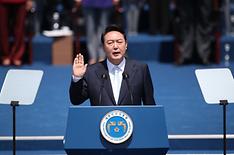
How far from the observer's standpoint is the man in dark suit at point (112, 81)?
475cm

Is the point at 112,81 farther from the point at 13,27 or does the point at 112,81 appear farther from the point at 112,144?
the point at 13,27

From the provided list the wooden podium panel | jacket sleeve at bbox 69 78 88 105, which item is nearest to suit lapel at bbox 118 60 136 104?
jacket sleeve at bbox 69 78 88 105

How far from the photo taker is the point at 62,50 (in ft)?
30.7

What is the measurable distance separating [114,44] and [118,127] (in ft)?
1.95

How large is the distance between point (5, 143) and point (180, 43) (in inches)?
140

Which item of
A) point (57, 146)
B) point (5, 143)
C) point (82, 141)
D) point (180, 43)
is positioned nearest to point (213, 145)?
point (57, 146)

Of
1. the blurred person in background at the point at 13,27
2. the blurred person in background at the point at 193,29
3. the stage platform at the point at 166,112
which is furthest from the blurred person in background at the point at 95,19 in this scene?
the blurred person in background at the point at 193,29

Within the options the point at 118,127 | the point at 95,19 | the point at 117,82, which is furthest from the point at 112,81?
the point at 95,19

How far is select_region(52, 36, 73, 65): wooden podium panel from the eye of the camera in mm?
9336

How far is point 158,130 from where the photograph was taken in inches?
175

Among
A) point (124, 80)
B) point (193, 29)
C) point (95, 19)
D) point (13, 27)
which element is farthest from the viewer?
point (13, 27)

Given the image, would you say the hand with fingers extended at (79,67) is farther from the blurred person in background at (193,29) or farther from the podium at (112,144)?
the blurred person in background at (193,29)

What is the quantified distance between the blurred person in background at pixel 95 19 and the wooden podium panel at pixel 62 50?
1.54 ft

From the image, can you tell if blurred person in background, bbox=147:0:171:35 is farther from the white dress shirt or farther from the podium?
the podium
